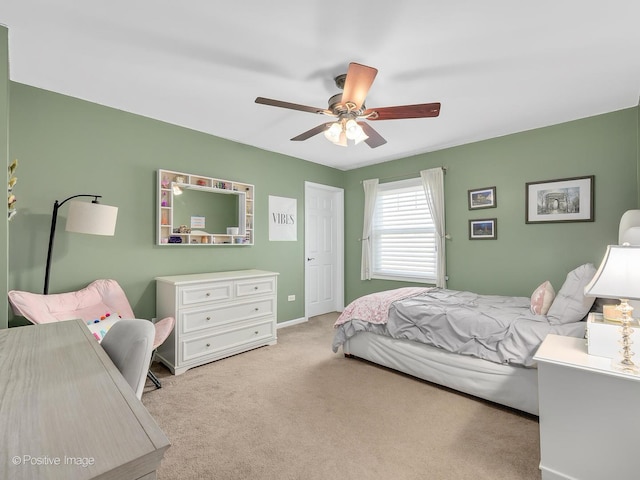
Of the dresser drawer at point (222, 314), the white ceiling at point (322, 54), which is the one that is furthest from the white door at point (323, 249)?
the white ceiling at point (322, 54)

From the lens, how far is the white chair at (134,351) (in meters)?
1.21

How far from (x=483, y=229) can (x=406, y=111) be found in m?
2.39

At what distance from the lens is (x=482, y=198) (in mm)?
4000

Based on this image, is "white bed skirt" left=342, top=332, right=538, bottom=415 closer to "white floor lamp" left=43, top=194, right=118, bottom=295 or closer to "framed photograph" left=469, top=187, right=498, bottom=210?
"framed photograph" left=469, top=187, right=498, bottom=210

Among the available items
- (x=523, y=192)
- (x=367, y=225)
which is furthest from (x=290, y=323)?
(x=523, y=192)

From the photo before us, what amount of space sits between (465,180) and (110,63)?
3961 millimetres

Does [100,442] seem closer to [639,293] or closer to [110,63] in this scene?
[639,293]

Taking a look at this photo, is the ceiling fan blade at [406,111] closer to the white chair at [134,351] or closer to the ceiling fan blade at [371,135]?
the ceiling fan blade at [371,135]

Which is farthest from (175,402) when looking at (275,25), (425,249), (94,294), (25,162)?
(425,249)

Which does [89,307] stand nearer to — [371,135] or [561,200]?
[371,135]

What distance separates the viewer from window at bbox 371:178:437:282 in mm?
4559

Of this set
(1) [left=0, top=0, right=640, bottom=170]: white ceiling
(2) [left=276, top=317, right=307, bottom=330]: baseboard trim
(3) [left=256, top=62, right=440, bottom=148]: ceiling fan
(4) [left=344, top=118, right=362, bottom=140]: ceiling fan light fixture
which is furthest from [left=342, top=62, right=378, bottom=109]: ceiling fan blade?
(2) [left=276, top=317, right=307, bottom=330]: baseboard trim

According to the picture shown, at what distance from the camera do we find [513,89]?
2707 millimetres

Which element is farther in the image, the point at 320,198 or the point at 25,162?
the point at 320,198
